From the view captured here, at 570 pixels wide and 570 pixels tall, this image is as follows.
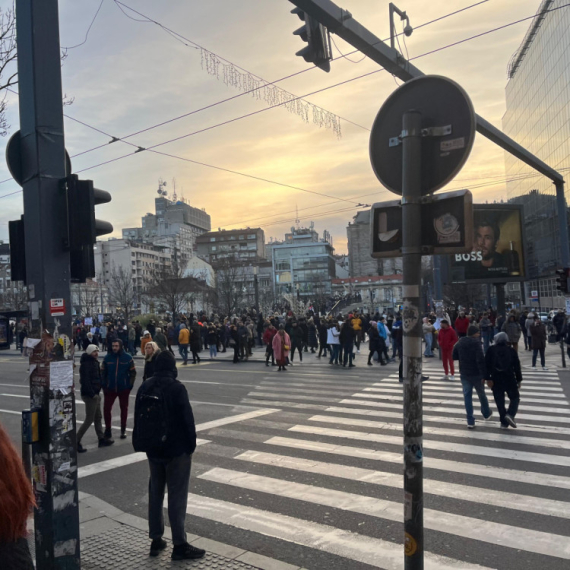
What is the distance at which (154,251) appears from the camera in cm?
14562

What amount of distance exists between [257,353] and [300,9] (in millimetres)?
21817

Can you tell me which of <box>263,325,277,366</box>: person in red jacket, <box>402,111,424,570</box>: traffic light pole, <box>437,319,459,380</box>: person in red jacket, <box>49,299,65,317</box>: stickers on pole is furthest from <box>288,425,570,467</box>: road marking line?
<box>263,325,277,366</box>: person in red jacket

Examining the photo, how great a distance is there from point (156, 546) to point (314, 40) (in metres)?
5.76

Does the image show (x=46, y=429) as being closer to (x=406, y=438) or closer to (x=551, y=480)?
(x=406, y=438)

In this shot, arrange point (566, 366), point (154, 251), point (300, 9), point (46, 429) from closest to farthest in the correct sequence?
1. point (46, 429)
2. point (300, 9)
3. point (566, 366)
4. point (154, 251)

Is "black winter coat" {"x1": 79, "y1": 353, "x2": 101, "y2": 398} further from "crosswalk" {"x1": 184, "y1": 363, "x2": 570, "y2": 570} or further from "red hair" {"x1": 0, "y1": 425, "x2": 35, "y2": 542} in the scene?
"red hair" {"x1": 0, "y1": 425, "x2": 35, "y2": 542}

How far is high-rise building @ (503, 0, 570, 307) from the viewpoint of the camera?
152 feet

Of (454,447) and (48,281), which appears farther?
(454,447)

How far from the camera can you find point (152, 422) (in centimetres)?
485

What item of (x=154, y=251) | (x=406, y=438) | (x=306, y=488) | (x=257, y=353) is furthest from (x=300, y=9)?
(x=154, y=251)

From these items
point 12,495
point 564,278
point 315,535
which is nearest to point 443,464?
point 315,535

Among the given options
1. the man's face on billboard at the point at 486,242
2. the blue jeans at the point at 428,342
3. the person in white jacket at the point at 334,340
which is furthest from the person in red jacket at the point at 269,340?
the man's face on billboard at the point at 486,242

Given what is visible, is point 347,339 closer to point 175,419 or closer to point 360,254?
point 175,419

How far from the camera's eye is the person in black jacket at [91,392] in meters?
9.24
